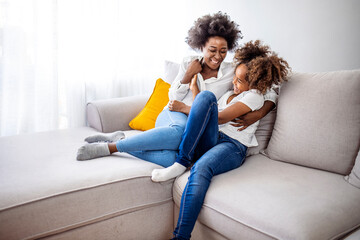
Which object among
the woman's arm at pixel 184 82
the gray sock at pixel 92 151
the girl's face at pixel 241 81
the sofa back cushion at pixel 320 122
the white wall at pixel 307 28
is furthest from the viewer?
the woman's arm at pixel 184 82

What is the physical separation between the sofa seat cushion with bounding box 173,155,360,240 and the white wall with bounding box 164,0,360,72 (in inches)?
30.9

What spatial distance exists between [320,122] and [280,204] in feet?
1.69

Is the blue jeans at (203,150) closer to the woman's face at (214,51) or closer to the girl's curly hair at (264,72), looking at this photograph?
the girl's curly hair at (264,72)

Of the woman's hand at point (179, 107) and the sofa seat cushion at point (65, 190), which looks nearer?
the sofa seat cushion at point (65, 190)

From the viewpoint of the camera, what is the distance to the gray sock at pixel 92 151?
1.48m

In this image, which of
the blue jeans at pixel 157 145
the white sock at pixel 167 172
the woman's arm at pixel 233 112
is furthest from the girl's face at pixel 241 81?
the white sock at pixel 167 172

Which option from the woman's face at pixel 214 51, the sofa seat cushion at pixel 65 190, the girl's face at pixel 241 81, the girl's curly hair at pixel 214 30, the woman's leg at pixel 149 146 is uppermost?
the girl's curly hair at pixel 214 30

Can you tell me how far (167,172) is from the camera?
1.39 metres

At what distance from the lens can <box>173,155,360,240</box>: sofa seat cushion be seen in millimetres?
1010

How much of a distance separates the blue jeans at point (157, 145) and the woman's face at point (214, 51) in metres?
0.48

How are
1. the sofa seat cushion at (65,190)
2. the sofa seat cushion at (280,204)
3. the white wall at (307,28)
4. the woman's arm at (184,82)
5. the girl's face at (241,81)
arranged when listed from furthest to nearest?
the woman's arm at (184,82) → the white wall at (307,28) → the girl's face at (241,81) → the sofa seat cushion at (65,190) → the sofa seat cushion at (280,204)

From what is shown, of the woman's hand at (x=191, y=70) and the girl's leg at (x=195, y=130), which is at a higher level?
the woman's hand at (x=191, y=70)

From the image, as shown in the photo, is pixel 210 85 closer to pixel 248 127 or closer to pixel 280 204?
pixel 248 127

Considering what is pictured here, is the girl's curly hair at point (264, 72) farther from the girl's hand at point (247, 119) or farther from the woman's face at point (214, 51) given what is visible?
the woman's face at point (214, 51)
